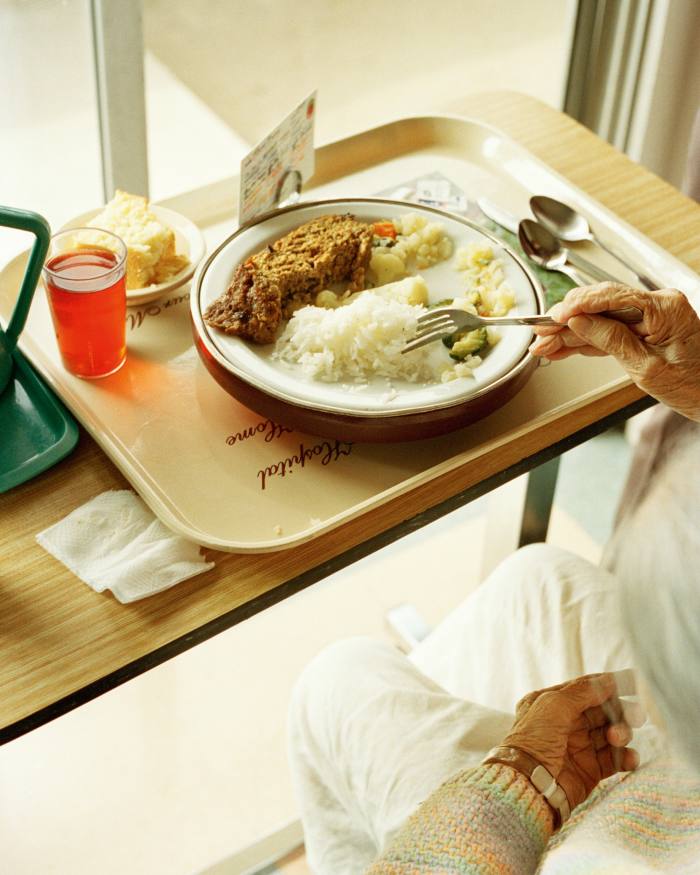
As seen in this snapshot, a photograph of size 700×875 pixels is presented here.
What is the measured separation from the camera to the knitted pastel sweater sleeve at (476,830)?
0.94 meters

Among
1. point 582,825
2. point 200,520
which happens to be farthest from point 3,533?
point 582,825

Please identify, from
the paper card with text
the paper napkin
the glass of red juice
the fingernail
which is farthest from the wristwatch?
the paper card with text

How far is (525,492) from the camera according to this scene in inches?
70.7

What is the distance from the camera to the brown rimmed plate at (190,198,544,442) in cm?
115

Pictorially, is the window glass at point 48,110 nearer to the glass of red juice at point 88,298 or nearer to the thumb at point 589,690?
the glass of red juice at point 88,298

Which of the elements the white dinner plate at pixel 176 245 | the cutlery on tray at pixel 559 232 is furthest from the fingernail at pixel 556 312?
the white dinner plate at pixel 176 245

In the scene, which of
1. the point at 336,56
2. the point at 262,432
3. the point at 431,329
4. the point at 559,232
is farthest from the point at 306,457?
the point at 336,56

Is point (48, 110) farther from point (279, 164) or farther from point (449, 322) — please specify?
point (449, 322)

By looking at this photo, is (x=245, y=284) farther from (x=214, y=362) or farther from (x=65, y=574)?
(x=65, y=574)

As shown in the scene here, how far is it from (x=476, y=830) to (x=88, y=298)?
0.69m

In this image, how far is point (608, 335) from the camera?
44.6 inches

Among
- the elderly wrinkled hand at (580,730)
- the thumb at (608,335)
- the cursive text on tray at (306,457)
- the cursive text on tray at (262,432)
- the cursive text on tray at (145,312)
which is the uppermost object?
the thumb at (608,335)

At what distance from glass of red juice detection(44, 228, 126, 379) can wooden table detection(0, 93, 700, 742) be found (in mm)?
107

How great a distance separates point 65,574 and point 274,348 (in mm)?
363
